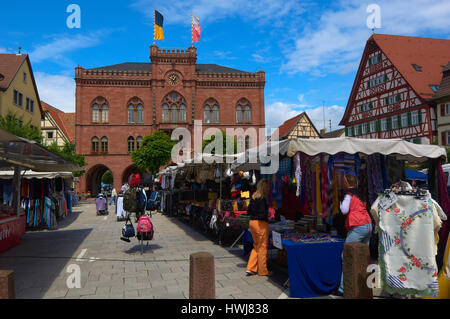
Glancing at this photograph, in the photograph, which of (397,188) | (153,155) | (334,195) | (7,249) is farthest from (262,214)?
(153,155)

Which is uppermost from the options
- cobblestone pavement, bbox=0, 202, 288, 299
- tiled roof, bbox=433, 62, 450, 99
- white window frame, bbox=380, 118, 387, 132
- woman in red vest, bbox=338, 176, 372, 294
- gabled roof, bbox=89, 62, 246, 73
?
gabled roof, bbox=89, 62, 246, 73

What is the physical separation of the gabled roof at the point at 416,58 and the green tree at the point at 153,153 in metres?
20.2

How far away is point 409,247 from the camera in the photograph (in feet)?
14.7

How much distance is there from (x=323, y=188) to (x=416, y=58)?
1279 inches

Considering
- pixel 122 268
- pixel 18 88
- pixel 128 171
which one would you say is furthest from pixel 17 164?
pixel 128 171

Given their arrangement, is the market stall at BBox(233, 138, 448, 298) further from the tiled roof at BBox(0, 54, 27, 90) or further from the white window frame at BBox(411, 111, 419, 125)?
the tiled roof at BBox(0, 54, 27, 90)

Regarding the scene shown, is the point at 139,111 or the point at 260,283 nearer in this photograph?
the point at 260,283

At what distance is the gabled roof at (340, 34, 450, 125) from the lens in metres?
29.5

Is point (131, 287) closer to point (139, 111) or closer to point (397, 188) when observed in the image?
point (397, 188)

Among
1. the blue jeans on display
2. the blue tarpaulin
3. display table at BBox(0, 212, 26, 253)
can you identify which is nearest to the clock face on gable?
the blue tarpaulin

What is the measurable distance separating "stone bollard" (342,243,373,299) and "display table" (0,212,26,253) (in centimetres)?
871

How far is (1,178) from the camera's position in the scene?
13469mm

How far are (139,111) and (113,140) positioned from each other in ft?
15.4

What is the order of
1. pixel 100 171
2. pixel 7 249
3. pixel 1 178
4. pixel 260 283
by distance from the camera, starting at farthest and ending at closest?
pixel 100 171, pixel 1 178, pixel 7 249, pixel 260 283
